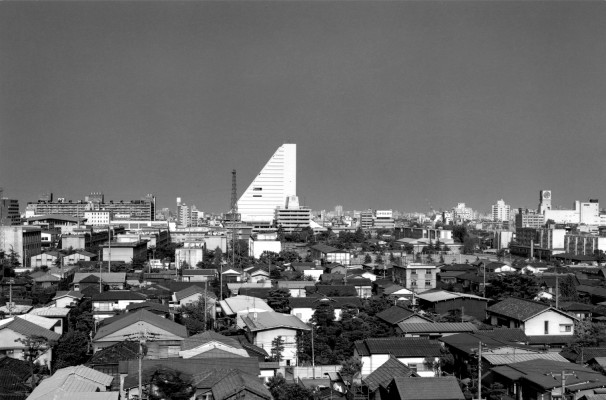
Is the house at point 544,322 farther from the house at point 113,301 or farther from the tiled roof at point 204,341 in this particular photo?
the house at point 113,301

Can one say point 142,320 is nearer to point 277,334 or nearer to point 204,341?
point 204,341

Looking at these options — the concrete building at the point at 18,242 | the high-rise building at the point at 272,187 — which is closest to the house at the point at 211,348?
the concrete building at the point at 18,242

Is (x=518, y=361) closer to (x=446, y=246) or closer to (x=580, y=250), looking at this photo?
(x=446, y=246)

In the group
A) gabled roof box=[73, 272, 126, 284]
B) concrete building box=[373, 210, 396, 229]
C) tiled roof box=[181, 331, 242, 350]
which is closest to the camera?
tiled roof box=[181, 331, 242, 350]

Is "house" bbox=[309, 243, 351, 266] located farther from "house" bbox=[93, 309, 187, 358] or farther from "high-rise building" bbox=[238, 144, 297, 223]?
"high-rise building" bbox=[238, 144, 297, 223]

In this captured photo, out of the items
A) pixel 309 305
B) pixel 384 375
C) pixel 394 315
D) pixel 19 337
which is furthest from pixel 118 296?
pixel 384 375

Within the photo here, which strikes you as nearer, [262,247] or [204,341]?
[204,341]

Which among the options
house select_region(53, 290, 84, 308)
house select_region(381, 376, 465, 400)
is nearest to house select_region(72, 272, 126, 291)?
house select_region(53, 290, 84, 308)

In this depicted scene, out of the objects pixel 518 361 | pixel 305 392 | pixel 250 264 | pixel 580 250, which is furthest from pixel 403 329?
pixel 580 250
